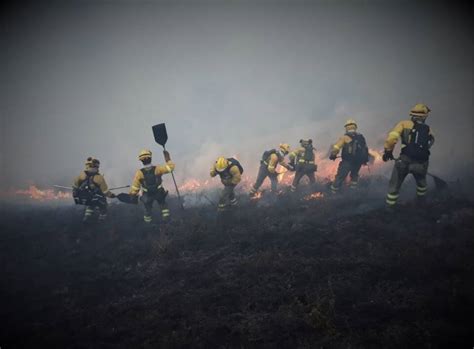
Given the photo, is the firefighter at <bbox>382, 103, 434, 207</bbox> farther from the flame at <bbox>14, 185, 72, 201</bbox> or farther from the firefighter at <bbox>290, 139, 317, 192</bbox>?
the flame at <bbox>14, 185, 72, 201</bbox>

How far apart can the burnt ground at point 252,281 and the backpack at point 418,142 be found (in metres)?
1.66

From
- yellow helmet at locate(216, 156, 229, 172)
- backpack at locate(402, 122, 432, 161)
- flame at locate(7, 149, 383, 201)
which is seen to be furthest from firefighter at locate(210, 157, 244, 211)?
flame at locate(7, 149, 383, 201)

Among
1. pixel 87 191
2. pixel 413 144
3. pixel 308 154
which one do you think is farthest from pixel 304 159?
pixel 87 191

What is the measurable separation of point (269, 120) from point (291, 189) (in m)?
42.3

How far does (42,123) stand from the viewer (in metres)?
61.8

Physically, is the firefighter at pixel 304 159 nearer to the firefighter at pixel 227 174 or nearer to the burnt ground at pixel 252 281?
the burnt ground at pixel 252 281

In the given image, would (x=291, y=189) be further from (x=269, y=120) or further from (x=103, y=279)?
(x=269, y=120)

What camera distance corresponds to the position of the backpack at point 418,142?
28.6 feet

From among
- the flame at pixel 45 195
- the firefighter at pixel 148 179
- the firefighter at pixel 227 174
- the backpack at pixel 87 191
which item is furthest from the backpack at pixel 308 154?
the flame at pixel 45 195

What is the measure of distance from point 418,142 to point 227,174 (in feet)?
19.9

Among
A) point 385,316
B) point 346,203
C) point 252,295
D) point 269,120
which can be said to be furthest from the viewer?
point 269,120

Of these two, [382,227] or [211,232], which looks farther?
[211,232]

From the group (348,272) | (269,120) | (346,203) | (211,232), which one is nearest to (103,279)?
(211,232)

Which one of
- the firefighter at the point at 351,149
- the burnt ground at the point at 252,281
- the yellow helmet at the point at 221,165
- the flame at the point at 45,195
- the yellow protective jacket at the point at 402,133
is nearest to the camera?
the burnt ground at the point at 252,281
